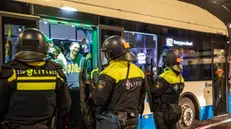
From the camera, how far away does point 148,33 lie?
6035 millimetres

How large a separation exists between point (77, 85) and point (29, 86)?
2.57m

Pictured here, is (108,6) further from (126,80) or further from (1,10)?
(126,80)

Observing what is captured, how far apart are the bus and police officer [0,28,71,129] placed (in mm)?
1171

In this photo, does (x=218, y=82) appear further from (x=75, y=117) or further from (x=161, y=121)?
(x=75, y=117)

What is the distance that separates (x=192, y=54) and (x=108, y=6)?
2929mm

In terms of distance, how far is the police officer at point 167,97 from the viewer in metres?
4.44

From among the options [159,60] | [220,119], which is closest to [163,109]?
[159,60]

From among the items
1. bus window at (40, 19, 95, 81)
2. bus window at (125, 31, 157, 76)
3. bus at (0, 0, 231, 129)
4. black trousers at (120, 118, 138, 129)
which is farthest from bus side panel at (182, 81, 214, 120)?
black trousers at (120, 118, 138, 129)

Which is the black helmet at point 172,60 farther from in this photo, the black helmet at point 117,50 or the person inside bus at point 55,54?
the person inside bus at point 55,54

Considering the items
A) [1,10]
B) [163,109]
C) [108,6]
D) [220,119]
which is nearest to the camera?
[1,10]

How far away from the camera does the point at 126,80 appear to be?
10.8 feet

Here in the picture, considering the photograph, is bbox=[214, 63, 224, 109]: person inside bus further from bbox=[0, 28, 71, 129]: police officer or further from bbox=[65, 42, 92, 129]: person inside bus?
bbox=[0, 28, 71, 129]: police officer

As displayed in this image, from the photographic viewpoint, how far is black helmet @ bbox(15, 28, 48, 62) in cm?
270

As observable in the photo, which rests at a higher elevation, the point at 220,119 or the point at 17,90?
the point at 17,90
